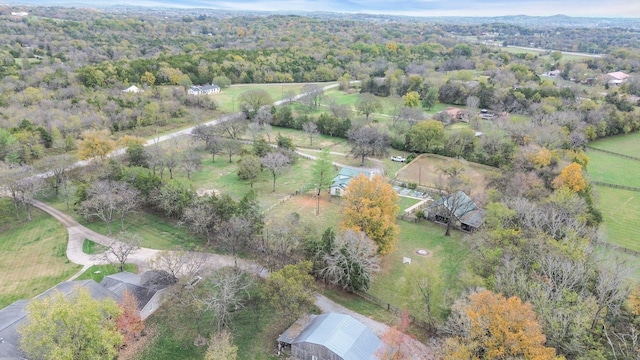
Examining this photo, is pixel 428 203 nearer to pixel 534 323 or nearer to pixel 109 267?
pixel 534 323

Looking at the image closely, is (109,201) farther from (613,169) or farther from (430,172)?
(613,169)

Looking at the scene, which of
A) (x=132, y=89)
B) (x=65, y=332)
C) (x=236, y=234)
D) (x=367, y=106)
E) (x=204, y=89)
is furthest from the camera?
(x=204, y=89)

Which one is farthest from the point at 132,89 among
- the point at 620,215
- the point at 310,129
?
the point at 620,215

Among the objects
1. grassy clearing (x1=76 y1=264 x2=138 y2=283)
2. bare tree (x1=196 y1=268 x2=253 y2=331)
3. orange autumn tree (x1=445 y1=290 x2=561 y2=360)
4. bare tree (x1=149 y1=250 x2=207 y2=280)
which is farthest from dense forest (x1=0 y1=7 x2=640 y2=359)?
grassy clearing (x1=76 y1=264 x2=138 y2=283)

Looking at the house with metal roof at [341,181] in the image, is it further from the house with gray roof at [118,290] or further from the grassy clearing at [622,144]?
the grassy clearing at [622,144]

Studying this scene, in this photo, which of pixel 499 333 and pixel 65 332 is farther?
pixel 65 332

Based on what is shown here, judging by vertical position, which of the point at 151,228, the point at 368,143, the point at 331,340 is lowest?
the point at 151,228
